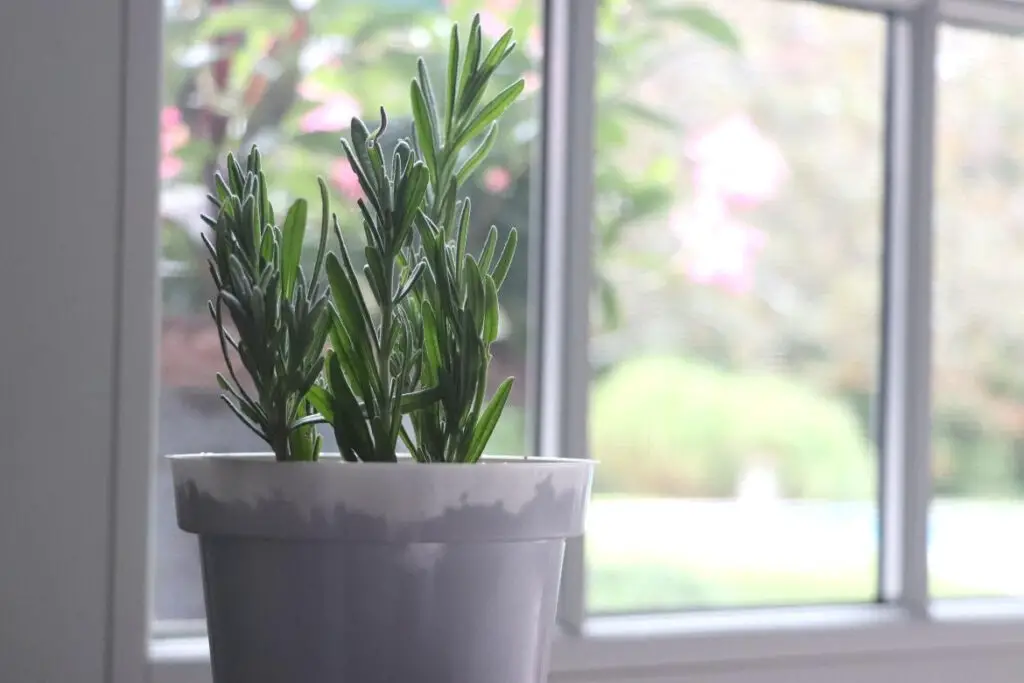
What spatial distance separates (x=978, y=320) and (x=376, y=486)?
2.71ft

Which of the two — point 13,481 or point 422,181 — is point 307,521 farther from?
point 13,481

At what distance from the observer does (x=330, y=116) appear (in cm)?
89

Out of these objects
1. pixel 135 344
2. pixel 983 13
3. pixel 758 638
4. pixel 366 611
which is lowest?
pixel 758 638

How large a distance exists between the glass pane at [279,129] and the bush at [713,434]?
10cm

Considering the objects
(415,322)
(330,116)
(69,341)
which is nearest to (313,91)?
(330,116)

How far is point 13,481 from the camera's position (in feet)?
2.32

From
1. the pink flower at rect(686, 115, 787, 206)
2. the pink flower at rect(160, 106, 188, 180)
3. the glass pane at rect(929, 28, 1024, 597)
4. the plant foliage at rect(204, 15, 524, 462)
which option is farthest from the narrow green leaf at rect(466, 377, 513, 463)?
the glass pane at rect(929, 28, 1024, 597)

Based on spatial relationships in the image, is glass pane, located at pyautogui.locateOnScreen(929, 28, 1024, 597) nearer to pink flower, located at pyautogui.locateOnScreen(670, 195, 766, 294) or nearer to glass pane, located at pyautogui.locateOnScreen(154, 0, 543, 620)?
pink flower, located at pyautogui.locateOnScreen(670, 195, 766, 294)

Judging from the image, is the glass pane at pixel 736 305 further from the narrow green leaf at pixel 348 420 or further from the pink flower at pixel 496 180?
the narrow green leaf at pixel 348 420

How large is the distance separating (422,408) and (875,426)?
66cm

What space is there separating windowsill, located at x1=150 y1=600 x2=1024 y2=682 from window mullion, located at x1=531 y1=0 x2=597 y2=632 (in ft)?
0.14

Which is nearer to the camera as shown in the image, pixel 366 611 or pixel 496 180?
pixel 366 611

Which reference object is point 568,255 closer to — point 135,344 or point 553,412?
point 553,412

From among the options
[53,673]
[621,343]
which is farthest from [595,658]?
[53,673]
